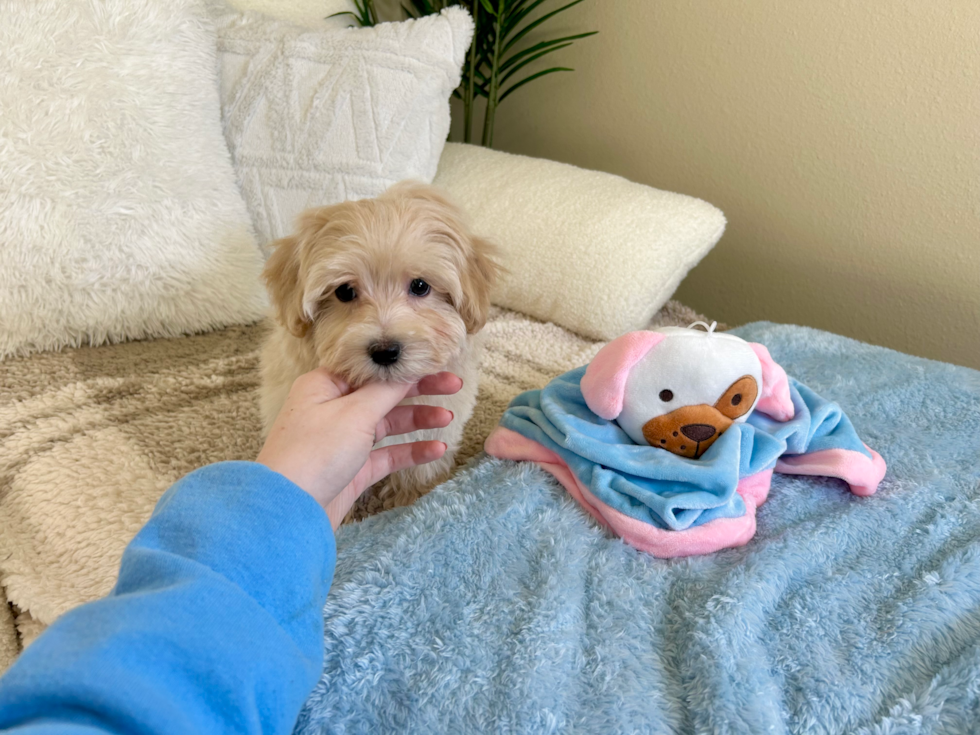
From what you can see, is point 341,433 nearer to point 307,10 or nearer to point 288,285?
point 288,285

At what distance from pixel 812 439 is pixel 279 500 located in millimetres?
914

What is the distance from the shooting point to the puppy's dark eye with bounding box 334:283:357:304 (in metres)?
1.15

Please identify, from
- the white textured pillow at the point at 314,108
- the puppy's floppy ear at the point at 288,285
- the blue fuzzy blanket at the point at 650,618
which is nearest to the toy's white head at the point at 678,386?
the blue fuzzy blanket at the point at 650,618

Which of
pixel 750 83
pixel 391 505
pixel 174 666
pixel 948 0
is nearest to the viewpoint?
pixel 174 666

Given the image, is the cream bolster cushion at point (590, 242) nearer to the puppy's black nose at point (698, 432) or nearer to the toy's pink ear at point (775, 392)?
the toy's pink ear at point (775, 392)

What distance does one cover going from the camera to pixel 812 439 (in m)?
1.09

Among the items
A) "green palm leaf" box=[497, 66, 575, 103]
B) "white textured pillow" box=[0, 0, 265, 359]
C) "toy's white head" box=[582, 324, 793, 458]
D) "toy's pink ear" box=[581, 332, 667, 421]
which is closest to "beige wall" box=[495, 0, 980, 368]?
"green palm leaf" box=[497, 66, 575, 103]

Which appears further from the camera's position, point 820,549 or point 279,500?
point 820,549

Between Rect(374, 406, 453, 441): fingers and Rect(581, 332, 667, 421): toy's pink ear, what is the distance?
25cm

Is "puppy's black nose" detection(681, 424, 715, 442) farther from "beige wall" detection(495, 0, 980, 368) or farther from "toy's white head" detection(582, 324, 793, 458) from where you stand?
"beige wall" detection(495, 0, 980, 368)

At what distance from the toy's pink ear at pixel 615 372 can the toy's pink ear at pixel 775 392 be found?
0.22 meters

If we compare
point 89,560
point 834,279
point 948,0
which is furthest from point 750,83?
point 89,560

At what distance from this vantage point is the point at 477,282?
125cm

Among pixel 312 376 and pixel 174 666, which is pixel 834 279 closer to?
pixel 312 376
